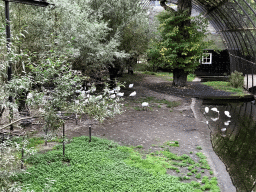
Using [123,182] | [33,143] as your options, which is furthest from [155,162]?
[33,143]

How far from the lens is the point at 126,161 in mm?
6934

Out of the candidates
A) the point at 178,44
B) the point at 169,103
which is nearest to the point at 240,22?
the point at 178,44

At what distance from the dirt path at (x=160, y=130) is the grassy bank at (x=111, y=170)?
329mm

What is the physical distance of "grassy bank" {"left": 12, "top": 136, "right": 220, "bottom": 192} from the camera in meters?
5.68

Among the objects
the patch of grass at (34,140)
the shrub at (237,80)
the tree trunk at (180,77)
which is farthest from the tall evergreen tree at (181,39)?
the patch of grass at (34,140)

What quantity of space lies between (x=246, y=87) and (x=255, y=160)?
12.3 meters

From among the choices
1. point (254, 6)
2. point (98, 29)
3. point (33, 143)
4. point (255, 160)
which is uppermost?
point (254, 6)

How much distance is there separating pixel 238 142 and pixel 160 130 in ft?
8.65

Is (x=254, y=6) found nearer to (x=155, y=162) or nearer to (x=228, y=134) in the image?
(x=228, y=134)

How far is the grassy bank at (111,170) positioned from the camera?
568 centimetres

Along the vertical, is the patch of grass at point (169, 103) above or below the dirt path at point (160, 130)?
above

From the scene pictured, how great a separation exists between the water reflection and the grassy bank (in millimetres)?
798

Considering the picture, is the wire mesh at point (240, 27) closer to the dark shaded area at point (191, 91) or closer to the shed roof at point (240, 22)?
the shed roof at point (240, 22)

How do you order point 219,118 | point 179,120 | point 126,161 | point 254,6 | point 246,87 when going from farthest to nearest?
1. point 246,87
2. point 254,6
3. point 219,118
4. point 179,120
5. point 126,161
